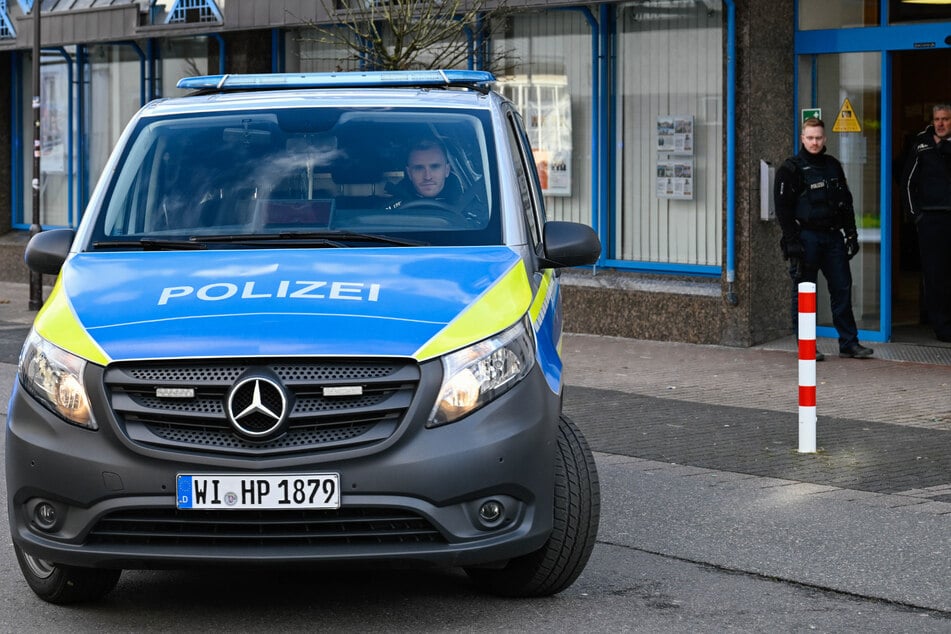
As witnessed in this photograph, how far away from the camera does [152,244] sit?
6.09 m

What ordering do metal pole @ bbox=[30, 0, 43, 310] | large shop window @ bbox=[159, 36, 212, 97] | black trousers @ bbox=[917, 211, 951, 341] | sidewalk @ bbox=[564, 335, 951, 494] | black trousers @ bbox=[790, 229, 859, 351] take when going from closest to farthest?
sidewalk @ bbox=[564, 335, 951, 494] < black trousers @ bbox=[790, 229, 859, 351] < black trousers @ bbox=[917, 211, 951, 341] < metal pole @ bbox=[30, 0, 43, 310] < large shop window @ bbox=[159, 36, 212, 97]

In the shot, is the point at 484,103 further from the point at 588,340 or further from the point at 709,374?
the point at 588,340

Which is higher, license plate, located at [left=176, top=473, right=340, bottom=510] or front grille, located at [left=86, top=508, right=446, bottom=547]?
license plate, located at [left=176, top=473, right=340, bottom=510]

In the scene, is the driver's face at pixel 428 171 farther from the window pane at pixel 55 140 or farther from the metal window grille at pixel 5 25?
the metal window grille at pixel 5 25

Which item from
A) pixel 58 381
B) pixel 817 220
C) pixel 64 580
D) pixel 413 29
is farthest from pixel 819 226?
pixel 58 381

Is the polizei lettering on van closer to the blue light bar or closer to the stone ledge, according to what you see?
the blue light bar

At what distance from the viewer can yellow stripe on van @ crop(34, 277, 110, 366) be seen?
5.30 metres

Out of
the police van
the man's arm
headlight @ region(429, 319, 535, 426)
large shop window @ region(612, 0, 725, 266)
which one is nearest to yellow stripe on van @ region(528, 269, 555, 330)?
the police van

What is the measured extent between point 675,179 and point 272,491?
11.1 meters

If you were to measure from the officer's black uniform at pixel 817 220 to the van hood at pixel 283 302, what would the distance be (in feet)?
25.5

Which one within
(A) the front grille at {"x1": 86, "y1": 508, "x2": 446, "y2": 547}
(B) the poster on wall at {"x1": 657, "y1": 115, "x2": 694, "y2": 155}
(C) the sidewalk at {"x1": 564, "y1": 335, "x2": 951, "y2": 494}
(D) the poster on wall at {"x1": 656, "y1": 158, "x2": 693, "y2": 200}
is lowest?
(C) the sidewalk at {"x1": 564, "y1": 335, "x2": 951, "y2": 494}

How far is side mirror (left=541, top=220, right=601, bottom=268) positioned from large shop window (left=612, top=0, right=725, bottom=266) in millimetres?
8860

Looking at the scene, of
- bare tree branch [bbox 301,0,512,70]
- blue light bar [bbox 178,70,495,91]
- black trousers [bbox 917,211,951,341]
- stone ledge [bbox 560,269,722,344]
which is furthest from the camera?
stone ledge [bbox 560,269,722,344]

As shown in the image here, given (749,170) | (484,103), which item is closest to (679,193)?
(749,170)
